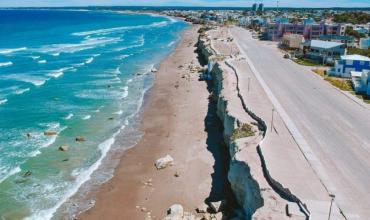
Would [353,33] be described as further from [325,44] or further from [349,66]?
[349,66]

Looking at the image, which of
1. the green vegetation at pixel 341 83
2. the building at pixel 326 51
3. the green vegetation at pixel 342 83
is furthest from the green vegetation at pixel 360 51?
the green vegetation at pixel 341 83

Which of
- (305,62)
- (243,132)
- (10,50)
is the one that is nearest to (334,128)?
(243,132)

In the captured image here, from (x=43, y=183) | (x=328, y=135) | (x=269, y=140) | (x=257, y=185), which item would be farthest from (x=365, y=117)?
(x=43, y=183)

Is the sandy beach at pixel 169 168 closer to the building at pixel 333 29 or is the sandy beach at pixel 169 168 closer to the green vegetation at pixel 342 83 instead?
the green vegetation at pixel 342 83

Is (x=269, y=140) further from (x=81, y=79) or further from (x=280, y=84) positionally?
(x=81, y=79)

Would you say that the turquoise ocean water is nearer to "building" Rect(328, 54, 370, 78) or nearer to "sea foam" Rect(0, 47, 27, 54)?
"sea foam" Rect(0, 47, 27, 54)

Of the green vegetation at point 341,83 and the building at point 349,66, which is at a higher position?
the building at point 349,66
